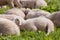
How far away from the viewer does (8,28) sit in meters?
6.92

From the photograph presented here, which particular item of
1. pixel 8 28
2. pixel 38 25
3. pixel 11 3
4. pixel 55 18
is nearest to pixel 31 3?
pixel 11 3

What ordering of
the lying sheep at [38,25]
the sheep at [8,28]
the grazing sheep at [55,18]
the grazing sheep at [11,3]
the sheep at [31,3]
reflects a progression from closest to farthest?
1. the sheep at [8,28]
2. the lying sheep at [38,25]
3. the grazing sheep at [55,18]
4. the grazing sheep at [11,3]
5. the sheep at [31,3]

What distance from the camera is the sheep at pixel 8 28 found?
690 centimetres

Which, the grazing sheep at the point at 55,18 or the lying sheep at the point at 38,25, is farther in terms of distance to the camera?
the grazing sheep at the point at 55,18

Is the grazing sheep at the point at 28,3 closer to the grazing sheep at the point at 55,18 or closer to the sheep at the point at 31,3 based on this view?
the sheep at the point at 31,3

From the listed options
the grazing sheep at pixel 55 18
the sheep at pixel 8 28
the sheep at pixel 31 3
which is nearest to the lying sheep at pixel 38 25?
the sheep at pixel 8 28

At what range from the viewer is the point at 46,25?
7.49 metres

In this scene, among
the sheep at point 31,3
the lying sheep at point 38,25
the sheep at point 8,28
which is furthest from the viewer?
the sheep at point 31,3

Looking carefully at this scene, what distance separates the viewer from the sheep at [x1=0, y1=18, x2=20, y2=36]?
22.6ft

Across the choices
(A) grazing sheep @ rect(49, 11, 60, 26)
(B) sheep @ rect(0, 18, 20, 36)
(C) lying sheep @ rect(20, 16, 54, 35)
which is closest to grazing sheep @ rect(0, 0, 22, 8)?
(A) grazing sheep @ rect(49, 11, 60, 26)

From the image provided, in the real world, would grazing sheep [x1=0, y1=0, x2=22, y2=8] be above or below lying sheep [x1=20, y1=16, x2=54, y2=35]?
above

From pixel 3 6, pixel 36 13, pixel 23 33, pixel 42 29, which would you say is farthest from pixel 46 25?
pixel 3 6

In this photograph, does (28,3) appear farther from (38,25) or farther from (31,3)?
(38,25)

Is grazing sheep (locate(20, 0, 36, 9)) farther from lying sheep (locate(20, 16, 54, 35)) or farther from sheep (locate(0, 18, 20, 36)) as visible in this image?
sheep (locate(0, 18, 20, 36))
